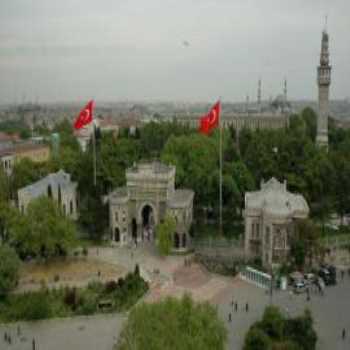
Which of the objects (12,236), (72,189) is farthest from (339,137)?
(12,236)

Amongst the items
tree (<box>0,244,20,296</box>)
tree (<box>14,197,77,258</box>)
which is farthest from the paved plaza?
tree (<box>14,197,77,258</box>)

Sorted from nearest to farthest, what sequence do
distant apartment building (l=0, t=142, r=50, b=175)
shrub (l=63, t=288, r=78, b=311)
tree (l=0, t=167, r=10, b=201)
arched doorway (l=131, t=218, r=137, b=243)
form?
1. shrub (l=63, t=288, r=78, b=311)
2. arched doorway (l=131, t=218, r=137, b=243)
3. tree (l=0, t=167, r=10, b=201)
4. distant apartment building (l=0, t=142, r=50, b=175)

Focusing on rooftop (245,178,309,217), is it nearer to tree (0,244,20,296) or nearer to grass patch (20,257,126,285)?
grass patch (20,257,126,285)

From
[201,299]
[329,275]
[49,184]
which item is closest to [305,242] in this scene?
[329,275]

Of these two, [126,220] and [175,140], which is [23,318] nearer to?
[126,220]

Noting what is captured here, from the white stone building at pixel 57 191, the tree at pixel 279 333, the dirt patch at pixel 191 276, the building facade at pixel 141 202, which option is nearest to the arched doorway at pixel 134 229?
the building facade at pixel 141 202

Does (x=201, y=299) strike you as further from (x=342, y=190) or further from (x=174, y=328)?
(x=342, y=190)

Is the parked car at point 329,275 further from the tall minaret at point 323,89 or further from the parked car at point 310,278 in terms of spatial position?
the tall minaret at point 323,89
